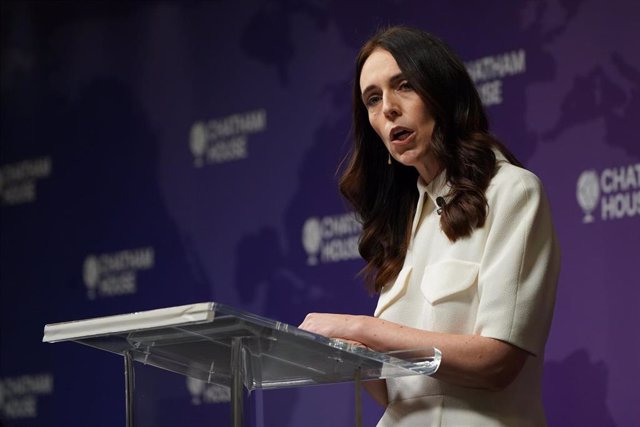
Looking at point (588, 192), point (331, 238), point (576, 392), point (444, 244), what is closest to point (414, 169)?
point (444, 244)

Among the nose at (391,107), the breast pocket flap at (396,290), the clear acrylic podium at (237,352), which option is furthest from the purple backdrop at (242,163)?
the nose at (391,107)

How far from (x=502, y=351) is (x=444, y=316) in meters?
0.16

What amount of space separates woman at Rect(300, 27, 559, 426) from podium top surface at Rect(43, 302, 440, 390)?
0.18 metres

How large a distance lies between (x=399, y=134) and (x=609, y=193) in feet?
3.15

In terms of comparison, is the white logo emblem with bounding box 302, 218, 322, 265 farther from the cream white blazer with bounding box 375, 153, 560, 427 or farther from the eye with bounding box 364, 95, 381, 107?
the cream white blazer with bounding box 375, 153, 560, 427

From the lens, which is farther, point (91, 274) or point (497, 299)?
point (91, 274)

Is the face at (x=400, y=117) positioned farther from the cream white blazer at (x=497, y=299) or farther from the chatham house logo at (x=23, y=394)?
the chatham house logo at (x=23, y=394)

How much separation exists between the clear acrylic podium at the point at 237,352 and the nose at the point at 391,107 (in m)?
0.64

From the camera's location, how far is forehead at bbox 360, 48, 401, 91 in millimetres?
2330

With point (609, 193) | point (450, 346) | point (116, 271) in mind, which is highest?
point (609, 193)

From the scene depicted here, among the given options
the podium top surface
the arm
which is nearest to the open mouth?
the arm

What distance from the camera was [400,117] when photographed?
7.49 feet

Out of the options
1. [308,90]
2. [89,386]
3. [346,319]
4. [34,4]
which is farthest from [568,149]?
[34,4]

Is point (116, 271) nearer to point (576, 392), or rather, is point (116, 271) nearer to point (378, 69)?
point (576, 392)
